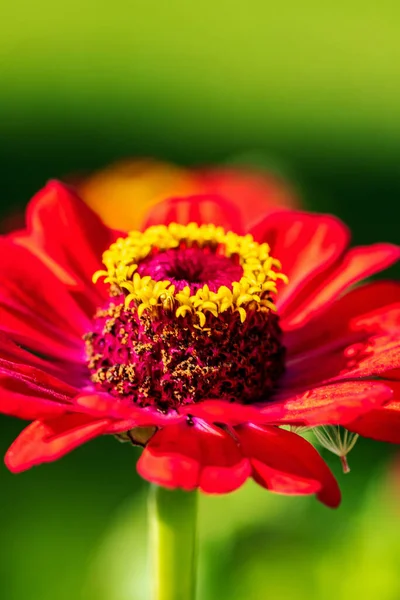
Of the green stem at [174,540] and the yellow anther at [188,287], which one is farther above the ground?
the yellow anther at [188,287]

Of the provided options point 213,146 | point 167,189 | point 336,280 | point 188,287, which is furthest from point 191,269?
point 213,146

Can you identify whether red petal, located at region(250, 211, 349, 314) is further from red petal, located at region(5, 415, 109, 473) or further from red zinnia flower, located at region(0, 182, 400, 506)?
red petal, located at region(5, 415, 109, 473)

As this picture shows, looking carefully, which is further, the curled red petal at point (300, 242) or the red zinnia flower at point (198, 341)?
the curled red petal at point (300, 242)

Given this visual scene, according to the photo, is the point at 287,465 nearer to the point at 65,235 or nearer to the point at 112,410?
the point at 112,410

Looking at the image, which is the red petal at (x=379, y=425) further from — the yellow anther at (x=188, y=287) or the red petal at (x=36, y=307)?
the red petal at (x=36, y=307)

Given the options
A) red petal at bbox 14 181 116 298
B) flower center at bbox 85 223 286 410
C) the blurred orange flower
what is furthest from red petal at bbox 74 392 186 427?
the blurred orange flower

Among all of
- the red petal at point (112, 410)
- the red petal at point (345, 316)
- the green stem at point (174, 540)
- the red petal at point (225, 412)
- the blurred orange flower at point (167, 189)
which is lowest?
the blurred orange flower at point (167, 189)

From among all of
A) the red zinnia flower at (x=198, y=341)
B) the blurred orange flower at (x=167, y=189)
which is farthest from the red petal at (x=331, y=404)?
the blurred orange flower at (x=167, y=189)
